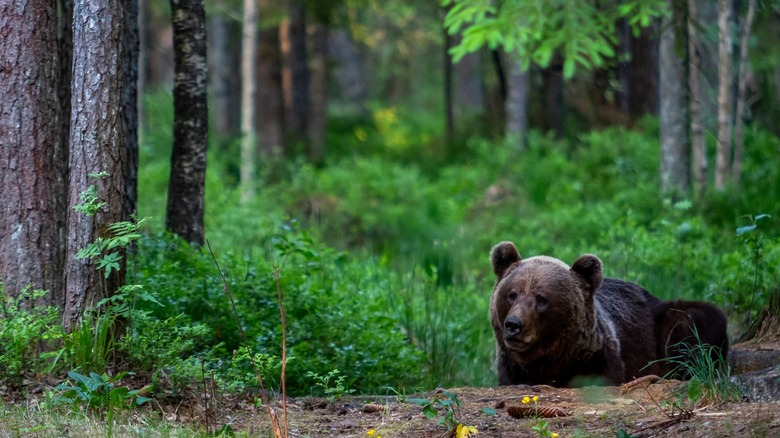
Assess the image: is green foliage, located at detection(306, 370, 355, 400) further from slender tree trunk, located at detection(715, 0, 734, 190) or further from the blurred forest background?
slender tree trunk, located at detection(715, 0, 734, 190)

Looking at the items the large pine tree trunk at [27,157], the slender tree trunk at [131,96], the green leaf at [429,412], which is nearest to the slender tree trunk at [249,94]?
the slender tree trunk at [131,96]

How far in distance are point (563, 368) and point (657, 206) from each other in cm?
645

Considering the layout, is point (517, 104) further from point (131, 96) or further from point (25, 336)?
point (25, 336)

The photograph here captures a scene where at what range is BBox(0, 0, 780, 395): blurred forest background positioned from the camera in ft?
22.2

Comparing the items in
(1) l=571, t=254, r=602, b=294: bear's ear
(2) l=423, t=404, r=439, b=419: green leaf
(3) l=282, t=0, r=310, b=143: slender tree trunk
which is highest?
(3) l=282, t=0, r=310, b=143: slender tree trunk

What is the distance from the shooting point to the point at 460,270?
32.0 ft

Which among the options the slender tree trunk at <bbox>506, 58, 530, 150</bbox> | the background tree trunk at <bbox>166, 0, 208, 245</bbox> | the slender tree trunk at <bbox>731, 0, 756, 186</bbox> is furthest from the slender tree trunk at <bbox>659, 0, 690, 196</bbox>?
the background tree trunk at <bbox>166, 0, 208, 245</bbox>

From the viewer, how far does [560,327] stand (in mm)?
6359

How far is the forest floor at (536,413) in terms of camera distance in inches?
184

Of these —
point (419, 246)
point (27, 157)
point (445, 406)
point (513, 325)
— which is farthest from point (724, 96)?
point (27, 157)

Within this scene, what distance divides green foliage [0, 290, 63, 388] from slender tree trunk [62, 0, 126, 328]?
0.51ft

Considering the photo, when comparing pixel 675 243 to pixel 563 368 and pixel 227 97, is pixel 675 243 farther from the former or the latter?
pixel 227 97

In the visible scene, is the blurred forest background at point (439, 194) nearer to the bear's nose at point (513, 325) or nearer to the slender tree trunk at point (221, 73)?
the slender tree trunk at point (221, 73)

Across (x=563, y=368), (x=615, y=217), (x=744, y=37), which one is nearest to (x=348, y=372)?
(x=563, y=368)
